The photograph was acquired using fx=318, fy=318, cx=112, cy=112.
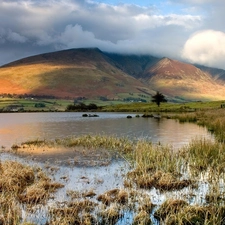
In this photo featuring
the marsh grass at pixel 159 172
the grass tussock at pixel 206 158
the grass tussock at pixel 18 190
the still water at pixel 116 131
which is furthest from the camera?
the still water at pixel 116 131

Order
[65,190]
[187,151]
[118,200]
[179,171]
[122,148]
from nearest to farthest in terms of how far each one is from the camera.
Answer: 1. [118,200]
2. [65,190]
3. [179,171]
4. [187,151]
5. [122,148]

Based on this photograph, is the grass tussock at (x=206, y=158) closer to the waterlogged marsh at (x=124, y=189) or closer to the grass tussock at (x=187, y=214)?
the waterlogged marsh at (x=124, y=189)

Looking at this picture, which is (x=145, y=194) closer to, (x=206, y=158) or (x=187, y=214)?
(x=187, y=214)

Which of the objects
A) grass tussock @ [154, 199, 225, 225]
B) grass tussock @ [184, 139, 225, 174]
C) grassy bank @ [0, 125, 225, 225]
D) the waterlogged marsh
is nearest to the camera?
grass tussock @ [154, 199, 225, 225]

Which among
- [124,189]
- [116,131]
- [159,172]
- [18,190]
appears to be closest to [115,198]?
[124,189]

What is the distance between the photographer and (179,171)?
21.8m

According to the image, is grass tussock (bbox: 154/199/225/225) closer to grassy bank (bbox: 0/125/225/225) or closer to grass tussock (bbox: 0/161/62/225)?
grassy bank (bbox: 0/125/225/225)

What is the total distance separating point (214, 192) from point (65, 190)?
824cm

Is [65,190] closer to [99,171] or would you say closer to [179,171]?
[99,171]

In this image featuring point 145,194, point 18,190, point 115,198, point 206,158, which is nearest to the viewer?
point 115,198

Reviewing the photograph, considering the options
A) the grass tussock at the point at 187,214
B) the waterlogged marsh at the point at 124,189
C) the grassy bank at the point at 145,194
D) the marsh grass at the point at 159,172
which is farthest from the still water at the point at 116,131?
the grass tussock at the point at 187,214

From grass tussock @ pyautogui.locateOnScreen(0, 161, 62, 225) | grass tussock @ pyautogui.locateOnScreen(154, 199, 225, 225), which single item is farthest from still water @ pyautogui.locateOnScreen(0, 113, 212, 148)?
grass tussock @ pyautogui.locateOnScreen(154, 199, 225, 225)

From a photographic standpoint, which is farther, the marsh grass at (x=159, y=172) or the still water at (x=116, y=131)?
the still water at (x=116, y=131)

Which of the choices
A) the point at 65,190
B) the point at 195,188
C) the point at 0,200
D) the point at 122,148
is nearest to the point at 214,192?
the point at 195,188
